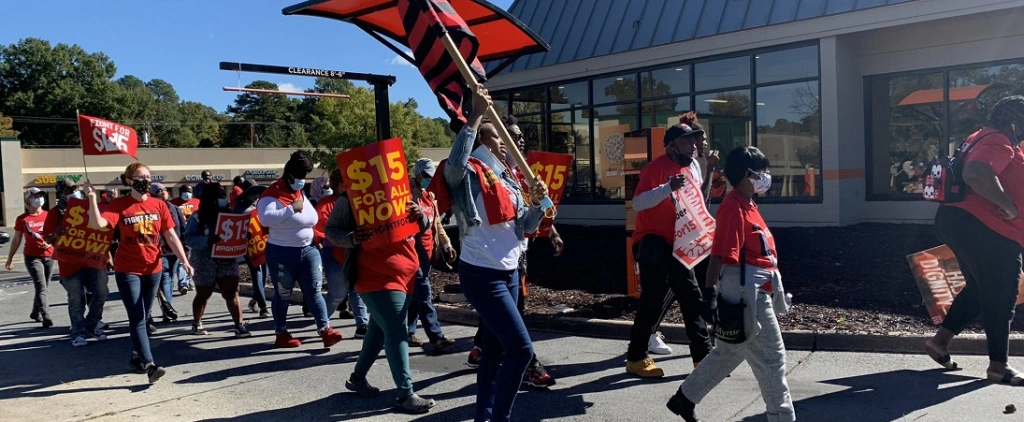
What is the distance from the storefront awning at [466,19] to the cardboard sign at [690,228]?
10.7 ft

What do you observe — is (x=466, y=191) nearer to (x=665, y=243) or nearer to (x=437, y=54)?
(x=437, y=54)

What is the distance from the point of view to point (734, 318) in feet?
13.0

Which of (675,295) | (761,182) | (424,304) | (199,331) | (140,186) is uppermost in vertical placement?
(140,186)

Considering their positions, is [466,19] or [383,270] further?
[466,19]

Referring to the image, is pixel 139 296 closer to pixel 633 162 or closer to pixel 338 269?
pixel 338 269

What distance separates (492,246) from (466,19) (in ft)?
15.0

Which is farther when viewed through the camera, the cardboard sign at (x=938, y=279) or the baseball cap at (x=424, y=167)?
Result: the baseball cap at (x=424, y=167)

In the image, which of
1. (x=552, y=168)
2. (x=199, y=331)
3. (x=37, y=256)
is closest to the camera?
(x=552, y=168)

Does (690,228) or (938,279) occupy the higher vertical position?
(690,228)

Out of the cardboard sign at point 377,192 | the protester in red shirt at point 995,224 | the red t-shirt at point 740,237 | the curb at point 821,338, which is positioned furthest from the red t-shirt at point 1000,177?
the cardboard sign at point 377,192

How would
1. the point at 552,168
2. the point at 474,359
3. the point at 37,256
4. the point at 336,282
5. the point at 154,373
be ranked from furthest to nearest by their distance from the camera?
the point at 37,256
the point at 336,282
the point at 552,168
the point at 474,359
the point at 154,373

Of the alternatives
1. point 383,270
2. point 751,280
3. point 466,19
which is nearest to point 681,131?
point 751,280

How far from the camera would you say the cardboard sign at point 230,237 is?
316 inches

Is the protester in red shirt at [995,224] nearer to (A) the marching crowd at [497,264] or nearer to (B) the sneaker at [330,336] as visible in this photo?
(A) the marching crowd at [497,264]
